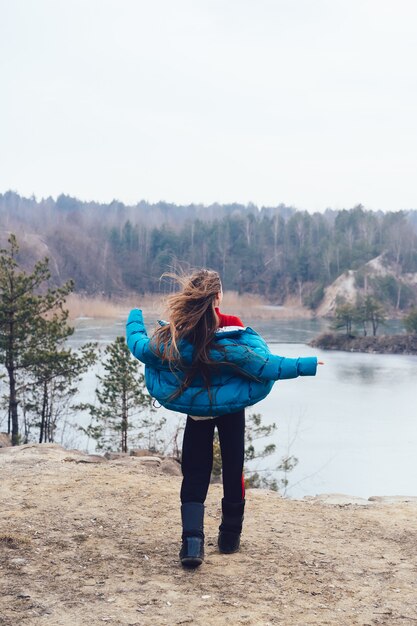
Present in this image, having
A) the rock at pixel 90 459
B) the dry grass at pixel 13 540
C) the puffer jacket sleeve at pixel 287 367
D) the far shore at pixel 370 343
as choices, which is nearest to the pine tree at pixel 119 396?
the rock at pixel 90 459

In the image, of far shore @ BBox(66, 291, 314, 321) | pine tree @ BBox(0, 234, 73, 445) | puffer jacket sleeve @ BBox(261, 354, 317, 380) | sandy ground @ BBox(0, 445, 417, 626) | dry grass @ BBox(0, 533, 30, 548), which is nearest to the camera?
sandy ground @ BBox(0, 445, 417, 626)

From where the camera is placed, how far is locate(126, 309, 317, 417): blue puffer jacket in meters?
3.18

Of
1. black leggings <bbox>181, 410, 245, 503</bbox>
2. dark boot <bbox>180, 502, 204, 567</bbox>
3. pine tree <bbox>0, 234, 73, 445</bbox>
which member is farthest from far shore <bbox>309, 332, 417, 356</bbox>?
dark boot <bbox>180, 502, 204, 567</bbox>

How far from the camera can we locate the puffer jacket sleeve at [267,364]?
3.11 meters

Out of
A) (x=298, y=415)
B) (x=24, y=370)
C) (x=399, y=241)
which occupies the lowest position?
(x=298, y=415)

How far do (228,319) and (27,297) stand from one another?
1248 centimetres

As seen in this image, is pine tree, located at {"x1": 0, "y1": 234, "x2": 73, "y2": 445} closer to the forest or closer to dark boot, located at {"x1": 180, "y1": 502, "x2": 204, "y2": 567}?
dark boot, located at {"x1": 180, "y1": 502, "x2": 204, "y2": 567}

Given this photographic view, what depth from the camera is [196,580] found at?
3092 millimetres

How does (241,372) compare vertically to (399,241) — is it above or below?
below

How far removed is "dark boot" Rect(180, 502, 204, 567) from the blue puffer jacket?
42cm

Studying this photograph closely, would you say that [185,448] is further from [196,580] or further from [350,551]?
[350,551]

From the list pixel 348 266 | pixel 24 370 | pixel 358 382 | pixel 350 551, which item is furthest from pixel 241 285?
pixel 350 551

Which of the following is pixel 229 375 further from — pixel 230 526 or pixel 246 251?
pixel 246 251

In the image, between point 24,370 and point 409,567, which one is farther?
point 24,370
